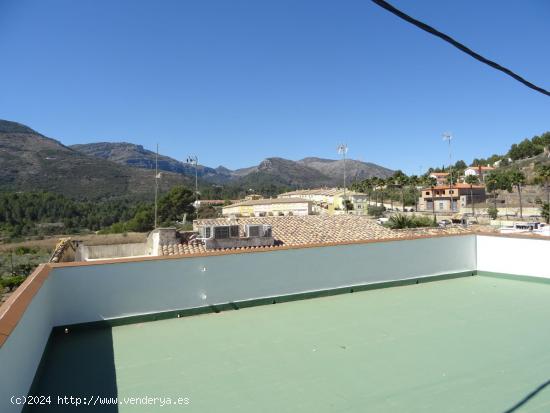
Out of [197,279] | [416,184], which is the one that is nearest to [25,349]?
[197,279]

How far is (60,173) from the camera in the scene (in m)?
70.2

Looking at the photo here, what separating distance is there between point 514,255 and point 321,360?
17.1 feet

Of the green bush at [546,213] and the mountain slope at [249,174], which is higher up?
→ the mountain slope at [249,174]

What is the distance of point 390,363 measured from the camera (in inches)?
152

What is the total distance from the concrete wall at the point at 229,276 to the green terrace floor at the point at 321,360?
0.24m

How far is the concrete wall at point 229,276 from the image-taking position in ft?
16.1

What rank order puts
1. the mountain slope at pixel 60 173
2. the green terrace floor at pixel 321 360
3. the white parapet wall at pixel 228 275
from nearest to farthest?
the green terrace floor at pixel 321 360
the white parapet wall at pixel 228 275
the mountain slope at pixel 60 173

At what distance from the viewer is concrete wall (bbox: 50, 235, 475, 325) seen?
489cm

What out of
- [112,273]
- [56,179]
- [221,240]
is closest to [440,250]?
[112,273]

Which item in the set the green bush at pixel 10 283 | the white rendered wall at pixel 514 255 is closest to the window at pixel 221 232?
the white rendered wall at pixel 514 255

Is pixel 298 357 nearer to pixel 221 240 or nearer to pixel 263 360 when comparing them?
pixel 263 360

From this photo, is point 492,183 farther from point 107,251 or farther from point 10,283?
point 10,283

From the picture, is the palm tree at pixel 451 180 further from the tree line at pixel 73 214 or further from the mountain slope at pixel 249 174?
the mountain slope at pixel 249 174

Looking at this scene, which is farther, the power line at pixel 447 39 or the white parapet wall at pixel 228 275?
the white parapet wall at pixel 228 275
